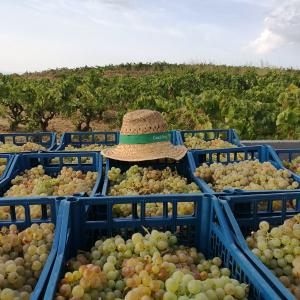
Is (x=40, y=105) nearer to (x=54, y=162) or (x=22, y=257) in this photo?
(x=54, y=162)

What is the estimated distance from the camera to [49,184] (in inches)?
124

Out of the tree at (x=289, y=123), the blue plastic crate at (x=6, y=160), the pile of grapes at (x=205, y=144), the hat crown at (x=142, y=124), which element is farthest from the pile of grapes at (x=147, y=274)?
the tree at (x=289, y=123)

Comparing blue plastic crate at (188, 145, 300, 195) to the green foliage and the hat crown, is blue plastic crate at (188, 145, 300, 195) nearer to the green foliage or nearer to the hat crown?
the hat crown

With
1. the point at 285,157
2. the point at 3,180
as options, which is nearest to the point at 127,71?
the point at 285,157

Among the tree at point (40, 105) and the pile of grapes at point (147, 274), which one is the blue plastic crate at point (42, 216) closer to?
the pile of grapes at point (147, 274)

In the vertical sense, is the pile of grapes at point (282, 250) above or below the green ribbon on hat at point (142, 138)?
below

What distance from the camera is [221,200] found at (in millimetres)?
2064

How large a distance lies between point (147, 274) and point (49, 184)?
66.7 inches

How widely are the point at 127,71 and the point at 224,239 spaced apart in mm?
36217

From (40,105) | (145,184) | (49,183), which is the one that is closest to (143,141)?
(145,184)

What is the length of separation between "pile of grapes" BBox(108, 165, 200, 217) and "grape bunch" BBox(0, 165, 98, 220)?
0.21 metres

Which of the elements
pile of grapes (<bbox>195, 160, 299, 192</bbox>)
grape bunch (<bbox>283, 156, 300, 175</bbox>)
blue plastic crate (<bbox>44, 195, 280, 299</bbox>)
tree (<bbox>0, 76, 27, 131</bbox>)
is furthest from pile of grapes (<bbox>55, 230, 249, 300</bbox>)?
tree (<bbox>0, 76, 27, 131</bbox>)

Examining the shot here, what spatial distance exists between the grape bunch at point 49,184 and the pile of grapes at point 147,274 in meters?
A: 0.94

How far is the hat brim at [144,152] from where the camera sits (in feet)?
11.3
